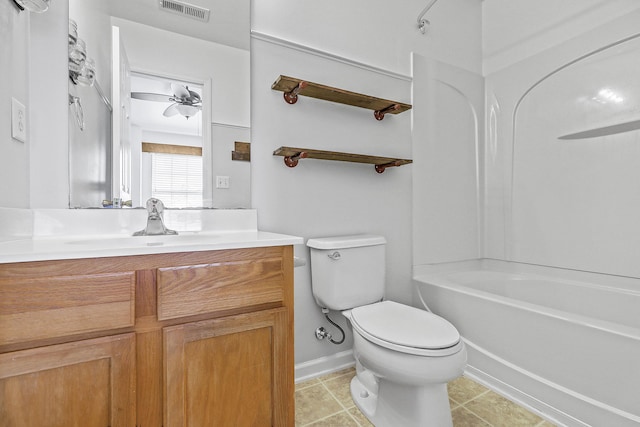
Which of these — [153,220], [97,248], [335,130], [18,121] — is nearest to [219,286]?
[97,248]

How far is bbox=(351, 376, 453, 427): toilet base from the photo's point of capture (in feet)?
4.06

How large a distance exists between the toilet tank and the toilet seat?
0.45ft

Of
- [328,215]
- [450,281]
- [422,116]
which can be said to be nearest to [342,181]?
[328,215]

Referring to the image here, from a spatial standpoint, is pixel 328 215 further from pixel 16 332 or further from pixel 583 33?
pixel 583 33

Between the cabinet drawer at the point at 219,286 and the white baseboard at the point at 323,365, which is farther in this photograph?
the white baseboard at the point at 323,365

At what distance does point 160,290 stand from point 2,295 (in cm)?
32

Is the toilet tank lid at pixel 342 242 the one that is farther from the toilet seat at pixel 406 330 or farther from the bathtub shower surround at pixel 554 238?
the bathtub shower surround at pixel 554 238

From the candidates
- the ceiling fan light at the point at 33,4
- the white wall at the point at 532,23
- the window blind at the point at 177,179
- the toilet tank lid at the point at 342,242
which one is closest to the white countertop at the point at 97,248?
the window blind at the point at 177,179

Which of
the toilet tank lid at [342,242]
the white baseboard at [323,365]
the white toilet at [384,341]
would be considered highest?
the toilet tank lid at [342,242]

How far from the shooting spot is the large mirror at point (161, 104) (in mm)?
1301

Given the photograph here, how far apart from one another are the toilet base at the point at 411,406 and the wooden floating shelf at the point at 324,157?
1105 mm

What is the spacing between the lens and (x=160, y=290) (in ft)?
2.82

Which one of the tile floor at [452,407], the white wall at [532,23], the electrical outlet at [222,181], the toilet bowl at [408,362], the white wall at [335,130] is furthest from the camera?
the white wall at [532,23]

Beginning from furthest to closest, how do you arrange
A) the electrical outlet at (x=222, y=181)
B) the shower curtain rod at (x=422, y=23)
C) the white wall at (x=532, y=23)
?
1. the shower curtain rod at (x=422, y=23)
2. the white wall at (x=532, y=23)
3. the electrical outlet at (x=222, y=181)
